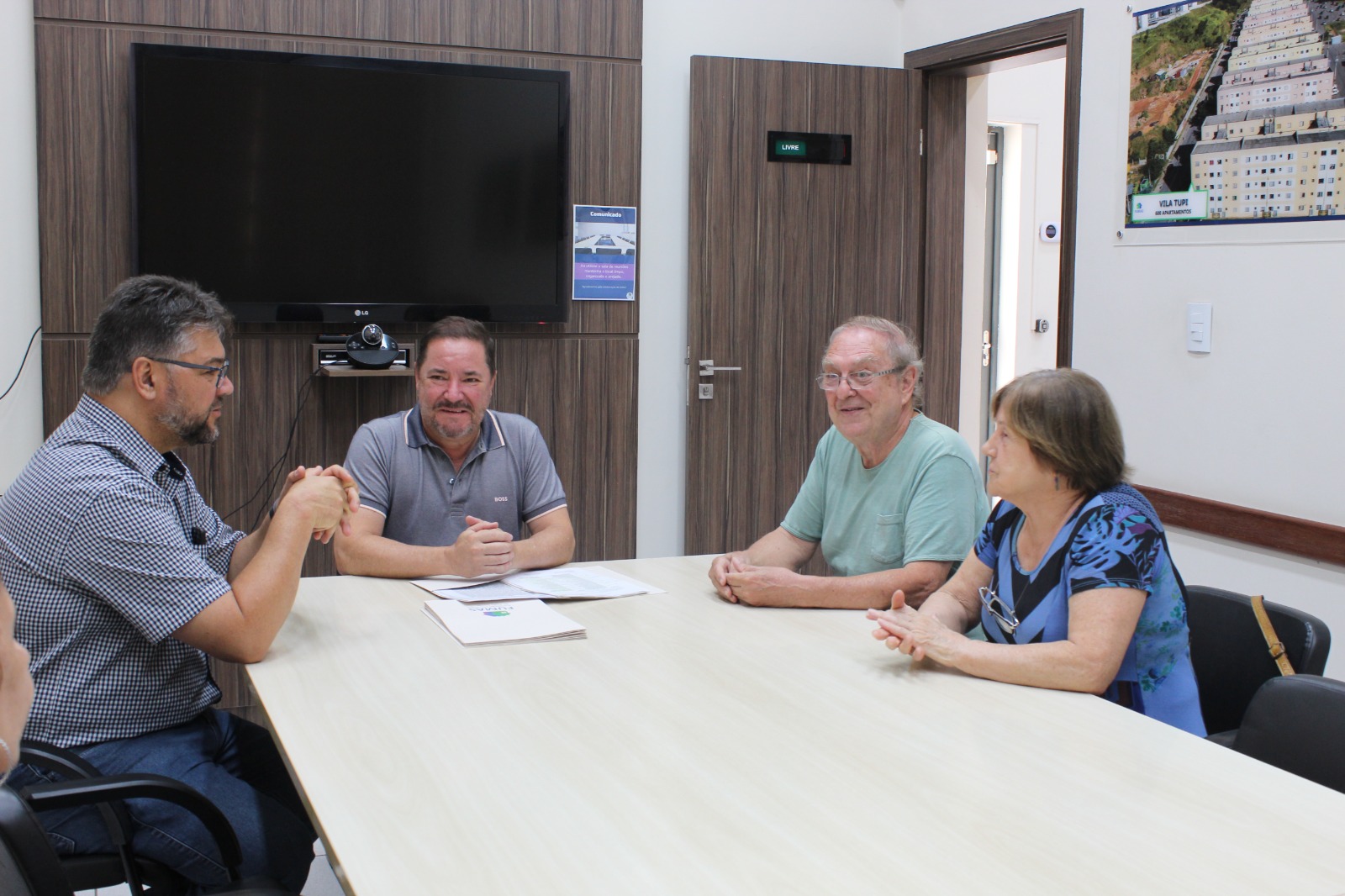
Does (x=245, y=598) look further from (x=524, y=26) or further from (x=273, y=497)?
(x=524, y=26)

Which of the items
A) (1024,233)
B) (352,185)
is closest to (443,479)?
(352,185)

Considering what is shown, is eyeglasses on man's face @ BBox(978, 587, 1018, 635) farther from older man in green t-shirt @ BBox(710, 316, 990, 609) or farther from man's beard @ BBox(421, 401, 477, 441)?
man's beard @ BBox(421, 401, 477, 441)

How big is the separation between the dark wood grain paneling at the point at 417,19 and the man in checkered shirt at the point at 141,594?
2049mm

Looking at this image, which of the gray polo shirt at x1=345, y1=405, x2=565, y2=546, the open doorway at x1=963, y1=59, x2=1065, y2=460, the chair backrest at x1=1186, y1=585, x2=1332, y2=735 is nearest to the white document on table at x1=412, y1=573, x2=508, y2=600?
the gray polo shirt at x1=345, y1=405, x2=565, y2=546

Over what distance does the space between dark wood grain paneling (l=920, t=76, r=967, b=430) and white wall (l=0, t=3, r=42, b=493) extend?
3169mm

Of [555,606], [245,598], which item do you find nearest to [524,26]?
[555,606]

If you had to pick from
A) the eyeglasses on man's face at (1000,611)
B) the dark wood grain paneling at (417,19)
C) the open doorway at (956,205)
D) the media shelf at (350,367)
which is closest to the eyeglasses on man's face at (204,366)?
the eyeglasses on man's face at (1000,611)

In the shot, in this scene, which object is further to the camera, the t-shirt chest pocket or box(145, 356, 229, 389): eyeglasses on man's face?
the t-shirt chest pocket

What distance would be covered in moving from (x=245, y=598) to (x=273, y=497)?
6.62ft

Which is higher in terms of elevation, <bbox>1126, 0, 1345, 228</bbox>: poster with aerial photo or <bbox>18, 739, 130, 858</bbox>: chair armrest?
<bbox>1126, 0, 1345, 228</bbox>: poster with aerial photo

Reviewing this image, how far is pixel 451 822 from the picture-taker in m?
1.36

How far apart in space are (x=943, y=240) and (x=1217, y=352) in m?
1.55

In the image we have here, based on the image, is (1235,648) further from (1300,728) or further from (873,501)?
(873,501)

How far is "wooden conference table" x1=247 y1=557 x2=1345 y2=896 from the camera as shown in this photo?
1258mm
